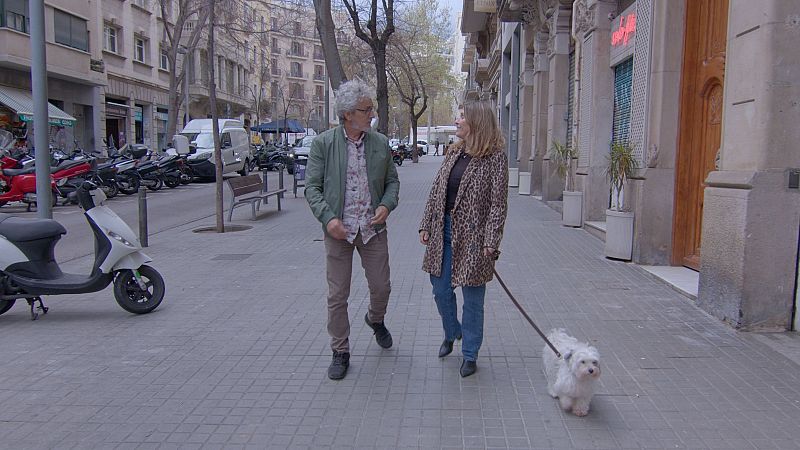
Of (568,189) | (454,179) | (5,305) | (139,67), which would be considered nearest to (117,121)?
(139,67)

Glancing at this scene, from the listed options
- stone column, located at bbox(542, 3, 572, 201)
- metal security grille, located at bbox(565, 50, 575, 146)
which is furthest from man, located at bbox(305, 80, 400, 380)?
stone column, located at bbox(542, 3, 572, 201)

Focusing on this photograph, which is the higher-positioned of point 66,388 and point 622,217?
point 622,217

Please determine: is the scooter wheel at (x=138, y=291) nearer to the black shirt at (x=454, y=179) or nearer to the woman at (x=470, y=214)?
the woman at (x=470, y=214)

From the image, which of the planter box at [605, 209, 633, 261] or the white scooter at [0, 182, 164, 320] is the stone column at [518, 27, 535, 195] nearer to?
the planter box at [605, 209, 633, 261]

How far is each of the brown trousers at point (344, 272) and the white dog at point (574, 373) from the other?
124 centimetres

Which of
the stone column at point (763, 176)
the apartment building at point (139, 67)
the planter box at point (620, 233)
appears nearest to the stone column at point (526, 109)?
the planter box at point (620, 233)

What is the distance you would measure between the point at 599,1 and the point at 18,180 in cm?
1247

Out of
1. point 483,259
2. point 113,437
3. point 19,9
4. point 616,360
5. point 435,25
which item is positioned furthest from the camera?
point 435,25

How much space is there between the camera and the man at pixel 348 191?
4.28 metres

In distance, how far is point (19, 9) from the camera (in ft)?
80.4

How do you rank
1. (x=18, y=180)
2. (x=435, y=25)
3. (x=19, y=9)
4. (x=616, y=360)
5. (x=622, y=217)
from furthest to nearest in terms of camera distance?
(x=435, y=25)
(x=19, y=9)
(x=18, y=180)
(x=622, y=217)
(x=616, y=360)

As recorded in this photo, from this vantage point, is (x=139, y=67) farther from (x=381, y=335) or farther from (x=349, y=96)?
(x=349, y=96)

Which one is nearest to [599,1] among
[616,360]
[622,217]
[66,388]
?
[622,217]

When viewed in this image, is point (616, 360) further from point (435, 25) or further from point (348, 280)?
point (435, 25)
